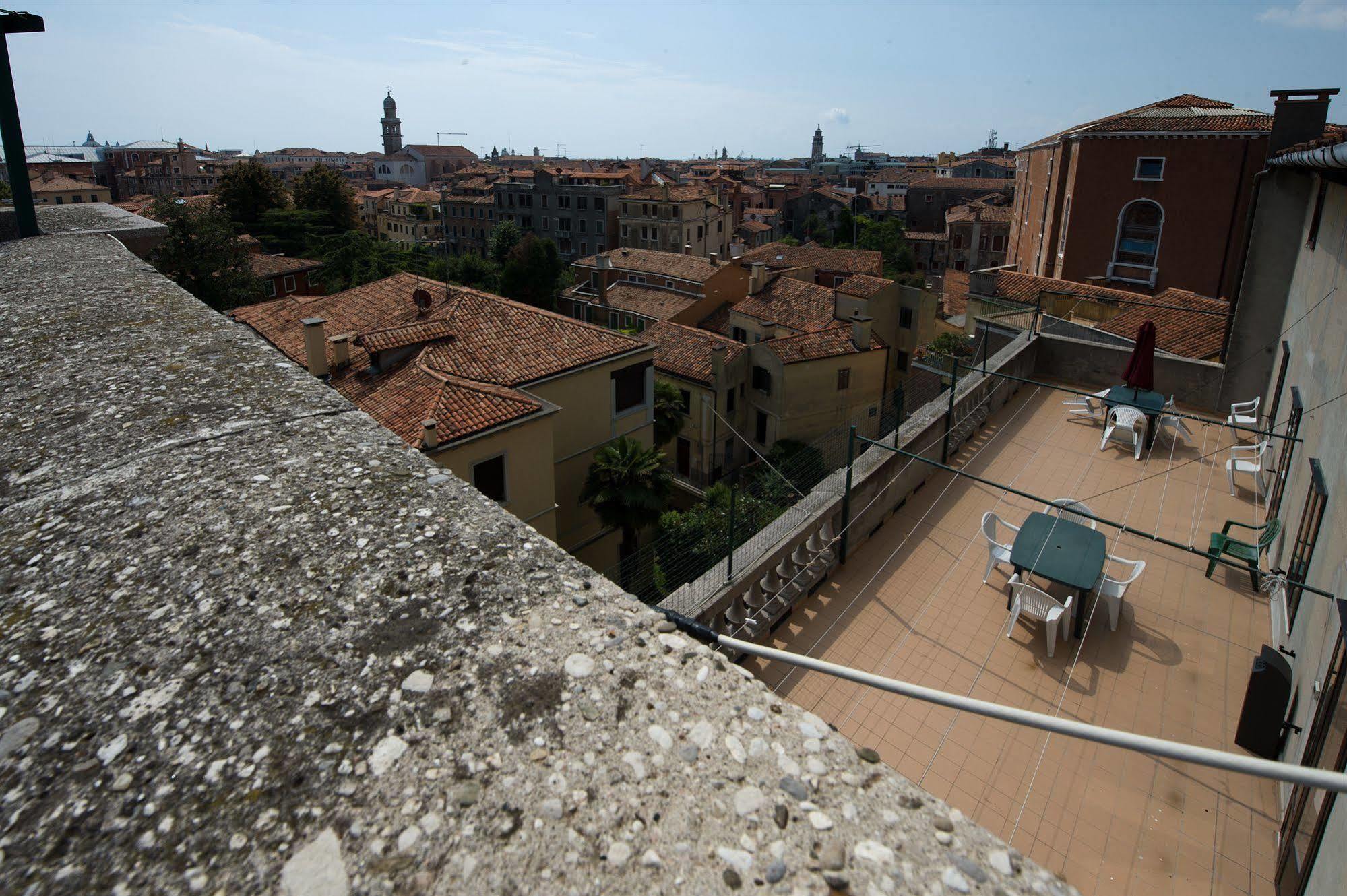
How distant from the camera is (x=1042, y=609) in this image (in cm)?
664

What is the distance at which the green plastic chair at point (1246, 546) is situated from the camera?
292 inches

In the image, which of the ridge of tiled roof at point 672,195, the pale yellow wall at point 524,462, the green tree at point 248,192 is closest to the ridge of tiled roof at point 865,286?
the pale yellow wall at point 524,462

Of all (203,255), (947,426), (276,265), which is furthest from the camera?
(276,265)

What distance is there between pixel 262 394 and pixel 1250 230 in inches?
561

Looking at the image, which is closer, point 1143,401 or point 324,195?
point 1143,401

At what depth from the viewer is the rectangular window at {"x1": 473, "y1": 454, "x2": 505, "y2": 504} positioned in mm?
13398

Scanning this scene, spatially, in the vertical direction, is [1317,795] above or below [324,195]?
below

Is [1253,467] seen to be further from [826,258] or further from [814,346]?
[826,258]

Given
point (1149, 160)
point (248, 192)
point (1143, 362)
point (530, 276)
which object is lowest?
point (530, 276)

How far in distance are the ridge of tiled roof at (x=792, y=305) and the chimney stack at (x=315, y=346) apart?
63.6 feet

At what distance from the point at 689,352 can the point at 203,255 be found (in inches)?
619

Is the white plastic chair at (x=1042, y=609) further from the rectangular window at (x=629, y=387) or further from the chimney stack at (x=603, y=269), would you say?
the chimney stack at (x=603, y=269)

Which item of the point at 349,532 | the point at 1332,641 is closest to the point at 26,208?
Result: the point at 349,532

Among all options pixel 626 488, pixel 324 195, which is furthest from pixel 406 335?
pixel 324 195
